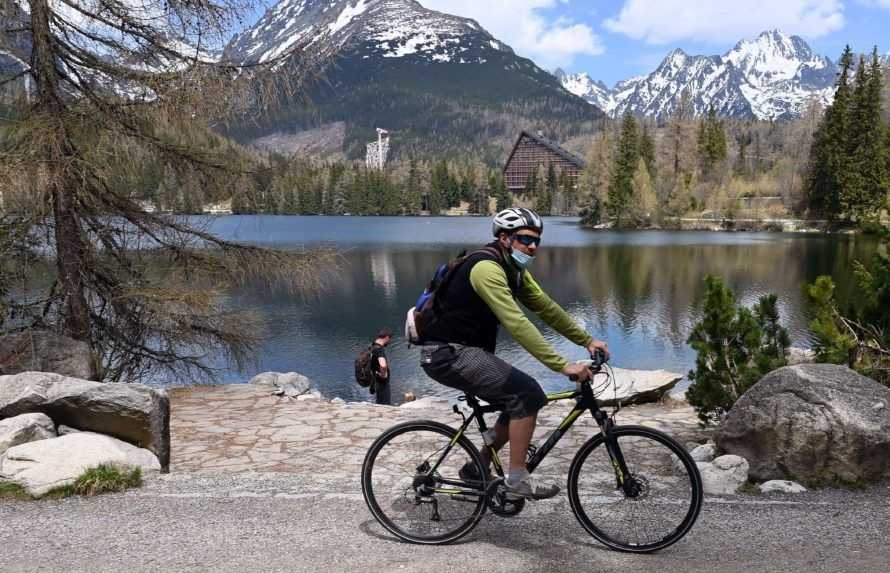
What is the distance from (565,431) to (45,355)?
653 cm

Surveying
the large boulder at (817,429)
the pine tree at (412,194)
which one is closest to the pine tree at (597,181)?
the pine tree at (412,194)

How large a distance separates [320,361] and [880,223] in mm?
15469

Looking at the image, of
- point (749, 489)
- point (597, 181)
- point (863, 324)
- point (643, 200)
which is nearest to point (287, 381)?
point (863, 324)

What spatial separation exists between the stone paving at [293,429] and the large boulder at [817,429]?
55.9 inches

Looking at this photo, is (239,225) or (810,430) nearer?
(810,430)

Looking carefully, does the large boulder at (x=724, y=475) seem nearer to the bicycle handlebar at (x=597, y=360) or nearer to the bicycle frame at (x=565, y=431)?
the bicycle frame at (x=565, y=431)

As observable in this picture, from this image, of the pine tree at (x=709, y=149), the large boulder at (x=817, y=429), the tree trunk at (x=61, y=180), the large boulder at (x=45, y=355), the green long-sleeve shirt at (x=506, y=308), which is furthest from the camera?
the pine tree at (x=709, y=149)

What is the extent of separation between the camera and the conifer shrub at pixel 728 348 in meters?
6.94

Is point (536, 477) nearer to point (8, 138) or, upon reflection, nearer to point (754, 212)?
point (8, 138)

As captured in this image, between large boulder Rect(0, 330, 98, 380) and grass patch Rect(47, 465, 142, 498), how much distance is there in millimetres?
3404

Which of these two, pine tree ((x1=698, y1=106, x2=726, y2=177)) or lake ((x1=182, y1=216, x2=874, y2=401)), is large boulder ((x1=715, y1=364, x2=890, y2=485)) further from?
pine tree ((x1=698, y1=106, x2=726, y2=177))

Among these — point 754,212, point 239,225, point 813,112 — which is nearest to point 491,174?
point 813,112

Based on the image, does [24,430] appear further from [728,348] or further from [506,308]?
[728,348]

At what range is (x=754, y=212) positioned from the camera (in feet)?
265
